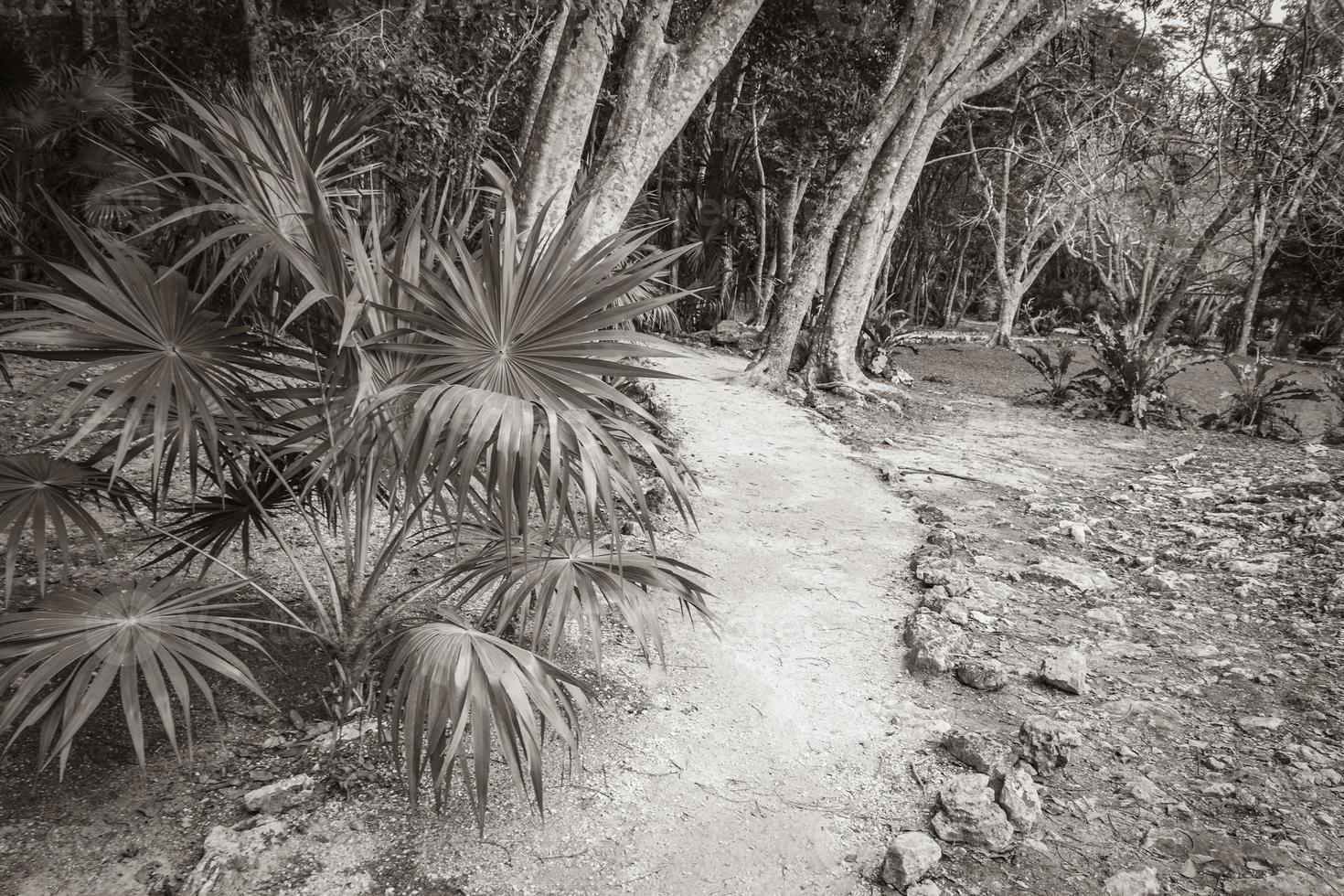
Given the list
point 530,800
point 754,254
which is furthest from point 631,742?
point 754,254

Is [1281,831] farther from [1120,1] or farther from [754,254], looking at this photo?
[754,254]

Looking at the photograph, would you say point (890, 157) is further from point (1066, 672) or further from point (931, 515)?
point (1066, 672)

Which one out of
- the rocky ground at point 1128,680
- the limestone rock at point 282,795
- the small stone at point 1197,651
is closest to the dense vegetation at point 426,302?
the limestone rock at point 282,795

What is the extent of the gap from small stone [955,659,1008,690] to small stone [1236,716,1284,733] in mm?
879

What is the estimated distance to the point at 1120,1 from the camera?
9430mm

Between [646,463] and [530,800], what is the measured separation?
311 centimetres

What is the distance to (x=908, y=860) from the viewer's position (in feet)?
7.54

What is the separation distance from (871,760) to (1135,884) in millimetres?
866

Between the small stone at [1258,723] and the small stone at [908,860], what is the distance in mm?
1663

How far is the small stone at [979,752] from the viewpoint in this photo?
2738 mm

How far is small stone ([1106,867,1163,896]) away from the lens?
2.25 meters

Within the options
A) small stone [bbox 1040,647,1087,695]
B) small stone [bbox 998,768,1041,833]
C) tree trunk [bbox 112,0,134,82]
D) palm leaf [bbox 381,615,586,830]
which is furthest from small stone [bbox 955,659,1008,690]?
tree trunk [bbox 112,0,134,82]

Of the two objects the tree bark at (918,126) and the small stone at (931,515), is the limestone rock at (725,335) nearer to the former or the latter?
the tree bark at (918,126)

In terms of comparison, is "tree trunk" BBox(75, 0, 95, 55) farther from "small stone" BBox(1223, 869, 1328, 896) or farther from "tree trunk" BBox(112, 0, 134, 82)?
"small stone" BBox(1223, 869, 1328, 896)
